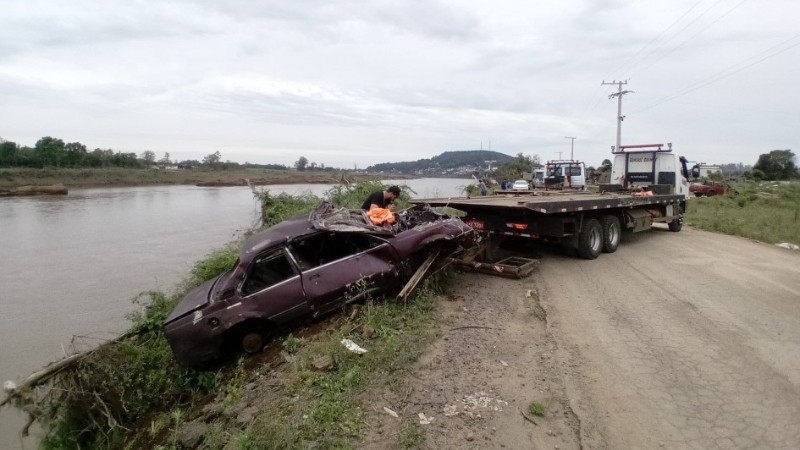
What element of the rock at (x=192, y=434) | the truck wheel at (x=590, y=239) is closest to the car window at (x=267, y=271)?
the rock at (x=192, y=434)

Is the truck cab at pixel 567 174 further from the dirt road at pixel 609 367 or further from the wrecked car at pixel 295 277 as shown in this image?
the wrecked car at pixel 295 277

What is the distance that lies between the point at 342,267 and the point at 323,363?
1.57 m

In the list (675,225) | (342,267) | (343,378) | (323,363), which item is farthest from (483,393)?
(675,225)

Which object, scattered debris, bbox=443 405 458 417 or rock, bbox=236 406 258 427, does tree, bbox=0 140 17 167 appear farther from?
scattered debris, bbox=443 405 458 417

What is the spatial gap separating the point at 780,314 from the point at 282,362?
6197 mm

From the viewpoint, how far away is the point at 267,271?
6238 mm

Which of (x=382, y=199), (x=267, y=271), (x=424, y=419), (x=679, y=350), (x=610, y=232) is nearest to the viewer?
(x=424, y=419)

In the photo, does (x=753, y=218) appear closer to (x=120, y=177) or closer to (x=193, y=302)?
(x=193, y=302)

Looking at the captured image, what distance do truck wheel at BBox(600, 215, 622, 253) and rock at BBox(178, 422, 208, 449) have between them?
8061 mm

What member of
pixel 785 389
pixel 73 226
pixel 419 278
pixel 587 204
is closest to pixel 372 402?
pixel 419 278

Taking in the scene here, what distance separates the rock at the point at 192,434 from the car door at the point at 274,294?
A: 1.37 m

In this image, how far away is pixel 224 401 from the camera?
4.94m

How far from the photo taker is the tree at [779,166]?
5762 centimetres

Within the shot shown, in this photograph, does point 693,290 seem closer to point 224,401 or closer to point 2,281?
point 224,401
